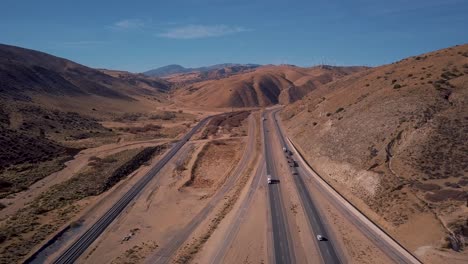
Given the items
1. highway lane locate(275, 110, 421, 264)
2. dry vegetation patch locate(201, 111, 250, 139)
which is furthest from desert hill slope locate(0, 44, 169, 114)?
highway lane locate(275, 110, 421, 264)

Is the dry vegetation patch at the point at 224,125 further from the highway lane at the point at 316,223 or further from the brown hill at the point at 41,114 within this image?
the highway lane at the point at 316,223

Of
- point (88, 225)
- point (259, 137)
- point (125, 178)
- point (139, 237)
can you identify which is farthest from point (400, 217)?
point (259, 137)

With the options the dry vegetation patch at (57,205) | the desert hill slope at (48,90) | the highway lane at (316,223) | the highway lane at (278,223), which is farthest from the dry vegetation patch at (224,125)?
the desert hill slope at (48,90)

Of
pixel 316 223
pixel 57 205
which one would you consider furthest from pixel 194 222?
pixel 57 205

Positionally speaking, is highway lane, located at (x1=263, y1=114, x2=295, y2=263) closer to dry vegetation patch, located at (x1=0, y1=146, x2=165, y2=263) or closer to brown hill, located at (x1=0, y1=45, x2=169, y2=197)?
dry vegetation patch, located at (x1=0, y1=146, x2=165, y2=263)

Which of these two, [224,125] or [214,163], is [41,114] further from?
[214,163]
